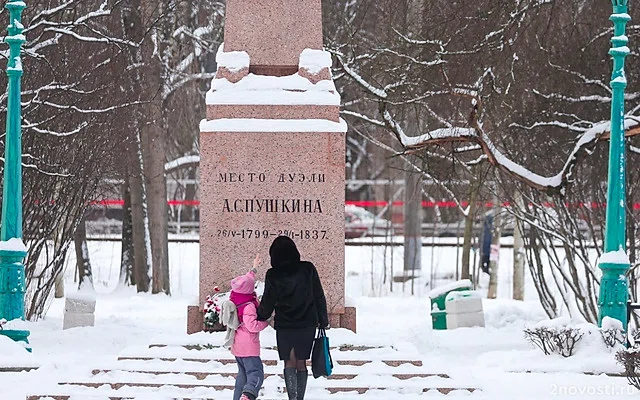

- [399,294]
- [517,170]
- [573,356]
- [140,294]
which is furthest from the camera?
[399,294]

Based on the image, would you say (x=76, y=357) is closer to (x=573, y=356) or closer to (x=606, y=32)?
(x=573, y=356)

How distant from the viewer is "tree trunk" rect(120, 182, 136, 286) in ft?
95.7

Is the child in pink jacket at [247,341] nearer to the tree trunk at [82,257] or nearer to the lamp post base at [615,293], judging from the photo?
the lamp post base at [615,293]

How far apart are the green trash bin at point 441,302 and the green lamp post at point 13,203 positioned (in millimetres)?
7043

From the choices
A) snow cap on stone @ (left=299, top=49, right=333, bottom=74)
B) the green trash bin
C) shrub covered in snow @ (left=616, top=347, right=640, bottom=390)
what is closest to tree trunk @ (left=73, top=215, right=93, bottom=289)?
the green trash bin

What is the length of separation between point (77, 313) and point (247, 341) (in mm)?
8480

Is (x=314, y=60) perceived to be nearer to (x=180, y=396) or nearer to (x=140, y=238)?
(x=180, y=396)

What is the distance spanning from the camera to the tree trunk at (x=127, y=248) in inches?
1148

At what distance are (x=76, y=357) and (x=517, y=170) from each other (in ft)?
22.4

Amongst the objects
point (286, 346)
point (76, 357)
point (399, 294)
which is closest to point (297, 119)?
point (76, 357)

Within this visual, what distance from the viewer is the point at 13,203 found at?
15.0 m

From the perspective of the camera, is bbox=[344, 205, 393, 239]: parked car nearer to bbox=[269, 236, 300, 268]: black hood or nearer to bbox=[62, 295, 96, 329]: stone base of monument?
bbox=[62, 295, 96, 329]: stone base of monument

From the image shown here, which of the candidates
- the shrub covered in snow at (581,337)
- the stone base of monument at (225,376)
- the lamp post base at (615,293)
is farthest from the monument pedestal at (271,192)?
the lamp post base at (615,293)

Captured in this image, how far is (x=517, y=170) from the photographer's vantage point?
18312mm
